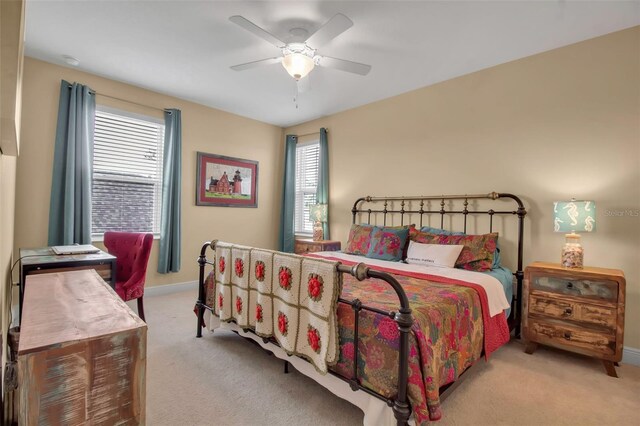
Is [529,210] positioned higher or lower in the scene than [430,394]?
higher

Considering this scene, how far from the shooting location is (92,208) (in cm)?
352

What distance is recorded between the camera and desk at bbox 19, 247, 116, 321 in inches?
84.4

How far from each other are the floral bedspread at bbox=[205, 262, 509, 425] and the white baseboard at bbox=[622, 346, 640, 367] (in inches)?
50.8

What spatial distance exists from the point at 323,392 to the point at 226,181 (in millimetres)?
3531

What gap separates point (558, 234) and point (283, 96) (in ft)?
11.2

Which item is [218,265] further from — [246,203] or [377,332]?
[246,203]

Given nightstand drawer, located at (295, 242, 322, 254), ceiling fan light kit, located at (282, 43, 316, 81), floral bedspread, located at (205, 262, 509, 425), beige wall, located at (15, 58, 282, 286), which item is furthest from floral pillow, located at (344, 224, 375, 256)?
beige wall, located at (15, 58, 282, 286)

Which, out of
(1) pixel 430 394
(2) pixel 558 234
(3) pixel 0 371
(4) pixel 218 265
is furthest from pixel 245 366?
(2) pixel 558 234

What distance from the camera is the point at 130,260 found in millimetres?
3059

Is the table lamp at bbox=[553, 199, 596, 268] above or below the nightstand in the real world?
above

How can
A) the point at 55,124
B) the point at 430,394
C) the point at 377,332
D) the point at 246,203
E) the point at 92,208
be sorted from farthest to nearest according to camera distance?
1. the point at 246,203
2. the point at 92,208
3. the point at 55,124
4. the point at 377,332
5. the point at 430,394

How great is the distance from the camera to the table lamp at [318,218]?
4.50 meters

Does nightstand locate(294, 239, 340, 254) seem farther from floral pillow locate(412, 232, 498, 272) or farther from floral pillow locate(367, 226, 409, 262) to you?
floral pillow locate(412, 232, 498, 272)

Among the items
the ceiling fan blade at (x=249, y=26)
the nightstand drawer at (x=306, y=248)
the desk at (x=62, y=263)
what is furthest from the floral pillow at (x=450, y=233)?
the desk at (x=62, y=263)
